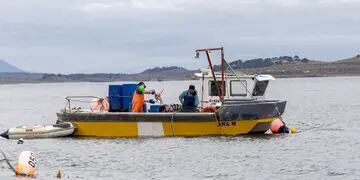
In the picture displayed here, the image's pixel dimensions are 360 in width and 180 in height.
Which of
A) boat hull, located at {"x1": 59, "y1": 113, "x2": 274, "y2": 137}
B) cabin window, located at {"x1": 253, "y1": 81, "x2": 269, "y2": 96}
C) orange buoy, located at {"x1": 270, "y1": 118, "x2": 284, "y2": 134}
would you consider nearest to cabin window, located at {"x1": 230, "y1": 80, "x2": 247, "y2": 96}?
cabin window, located at {"x1": 253, "y1": 81, "x2": 269, "y2": 96}

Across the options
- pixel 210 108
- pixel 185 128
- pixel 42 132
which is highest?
pixel 210 108

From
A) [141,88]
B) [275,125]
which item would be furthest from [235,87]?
[141,88]

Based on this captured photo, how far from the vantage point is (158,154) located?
27.7 m

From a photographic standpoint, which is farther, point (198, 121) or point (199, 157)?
point (198, 121)

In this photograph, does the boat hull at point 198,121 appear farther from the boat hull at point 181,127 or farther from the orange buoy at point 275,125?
the orange buoy at point 275,125

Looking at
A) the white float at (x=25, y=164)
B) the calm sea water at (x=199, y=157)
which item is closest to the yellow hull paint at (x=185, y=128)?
the calm sea water at (x=199, y=157)

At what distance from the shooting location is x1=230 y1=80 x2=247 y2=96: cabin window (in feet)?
105

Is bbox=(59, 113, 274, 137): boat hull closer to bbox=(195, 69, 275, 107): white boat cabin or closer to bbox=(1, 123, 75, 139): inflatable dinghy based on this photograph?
bbox=(1, 123, 75, 139): inflatable dinghy

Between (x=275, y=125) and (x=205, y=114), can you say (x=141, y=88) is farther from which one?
(x=275, y=125)

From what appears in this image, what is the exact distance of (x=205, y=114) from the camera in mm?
30109

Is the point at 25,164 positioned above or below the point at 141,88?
below

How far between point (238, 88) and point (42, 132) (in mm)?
8285

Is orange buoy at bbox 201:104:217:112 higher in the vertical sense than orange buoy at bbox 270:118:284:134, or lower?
higher

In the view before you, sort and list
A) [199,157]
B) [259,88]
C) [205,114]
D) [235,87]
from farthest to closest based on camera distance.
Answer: [259,88]
[235,87]
[205,114]
[199,157]
